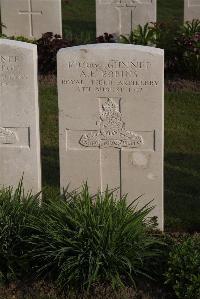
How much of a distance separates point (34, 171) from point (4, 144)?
393 millimetres

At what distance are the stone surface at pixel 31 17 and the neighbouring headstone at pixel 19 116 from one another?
7252mm

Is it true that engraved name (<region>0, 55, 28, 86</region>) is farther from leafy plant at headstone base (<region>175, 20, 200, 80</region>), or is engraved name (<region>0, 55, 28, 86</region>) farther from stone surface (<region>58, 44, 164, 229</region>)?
leafy plant at headstone base (<region>175, 20, 200, 80</region>)

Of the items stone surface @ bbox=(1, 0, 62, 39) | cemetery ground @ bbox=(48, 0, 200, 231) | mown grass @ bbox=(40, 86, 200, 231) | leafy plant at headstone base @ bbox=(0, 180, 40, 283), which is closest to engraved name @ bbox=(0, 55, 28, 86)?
leafy plant at headstone base @ bbox=(0, 180, 40, 283)

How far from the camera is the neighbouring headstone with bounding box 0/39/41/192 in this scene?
7090 mm

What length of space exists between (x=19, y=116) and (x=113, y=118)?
0.91 meters

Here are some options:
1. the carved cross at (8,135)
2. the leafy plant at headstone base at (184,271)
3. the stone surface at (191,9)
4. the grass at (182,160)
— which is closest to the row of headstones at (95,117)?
the carved cross at (8,135)

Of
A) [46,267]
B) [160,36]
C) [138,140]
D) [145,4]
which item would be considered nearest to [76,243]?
[46,267]

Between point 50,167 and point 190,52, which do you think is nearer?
point 50,167

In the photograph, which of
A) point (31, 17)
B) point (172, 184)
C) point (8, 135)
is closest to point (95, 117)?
point (8, 135)

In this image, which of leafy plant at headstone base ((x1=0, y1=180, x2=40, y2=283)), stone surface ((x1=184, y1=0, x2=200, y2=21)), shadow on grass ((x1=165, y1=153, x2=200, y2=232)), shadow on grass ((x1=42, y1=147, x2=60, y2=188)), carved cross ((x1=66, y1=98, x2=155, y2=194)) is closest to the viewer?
leafy plant at headstone base ((x1=0, y1=180, x2=40, y2=283))

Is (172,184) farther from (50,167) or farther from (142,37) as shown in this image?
(142,37)

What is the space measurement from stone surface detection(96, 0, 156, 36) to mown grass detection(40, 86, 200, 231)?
2453mm

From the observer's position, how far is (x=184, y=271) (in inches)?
232

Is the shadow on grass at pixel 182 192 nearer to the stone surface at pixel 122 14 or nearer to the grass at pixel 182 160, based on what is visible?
the grass at pixel 182 160
